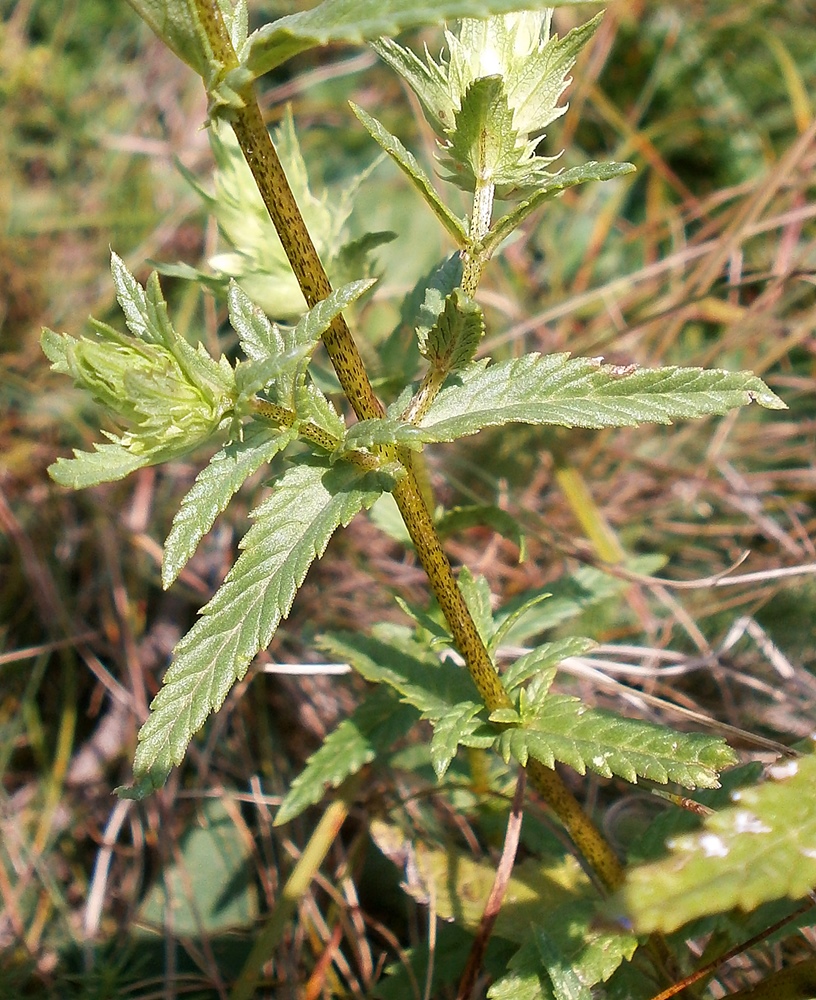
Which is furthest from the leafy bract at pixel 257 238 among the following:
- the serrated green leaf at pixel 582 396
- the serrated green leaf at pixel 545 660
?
the serrated green leaf at pixel 545 660

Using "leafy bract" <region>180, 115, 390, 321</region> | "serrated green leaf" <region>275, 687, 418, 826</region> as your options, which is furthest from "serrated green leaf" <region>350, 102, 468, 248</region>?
"serrated green leaf" <region>275, 687, 418, 826</region>

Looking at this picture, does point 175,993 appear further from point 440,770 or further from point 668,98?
point 668,98

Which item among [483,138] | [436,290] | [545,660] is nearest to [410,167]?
[483,138]

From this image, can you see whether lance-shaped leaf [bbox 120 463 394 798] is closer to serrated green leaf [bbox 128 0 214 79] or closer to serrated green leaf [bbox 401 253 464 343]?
serrated green leaf [bbox 401 253 464 343]

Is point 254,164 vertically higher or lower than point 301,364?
higher

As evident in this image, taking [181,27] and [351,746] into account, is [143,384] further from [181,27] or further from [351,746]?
[351,746]

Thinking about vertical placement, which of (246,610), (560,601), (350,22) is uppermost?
(350,22)

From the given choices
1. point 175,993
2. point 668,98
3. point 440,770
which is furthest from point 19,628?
point 668,98
